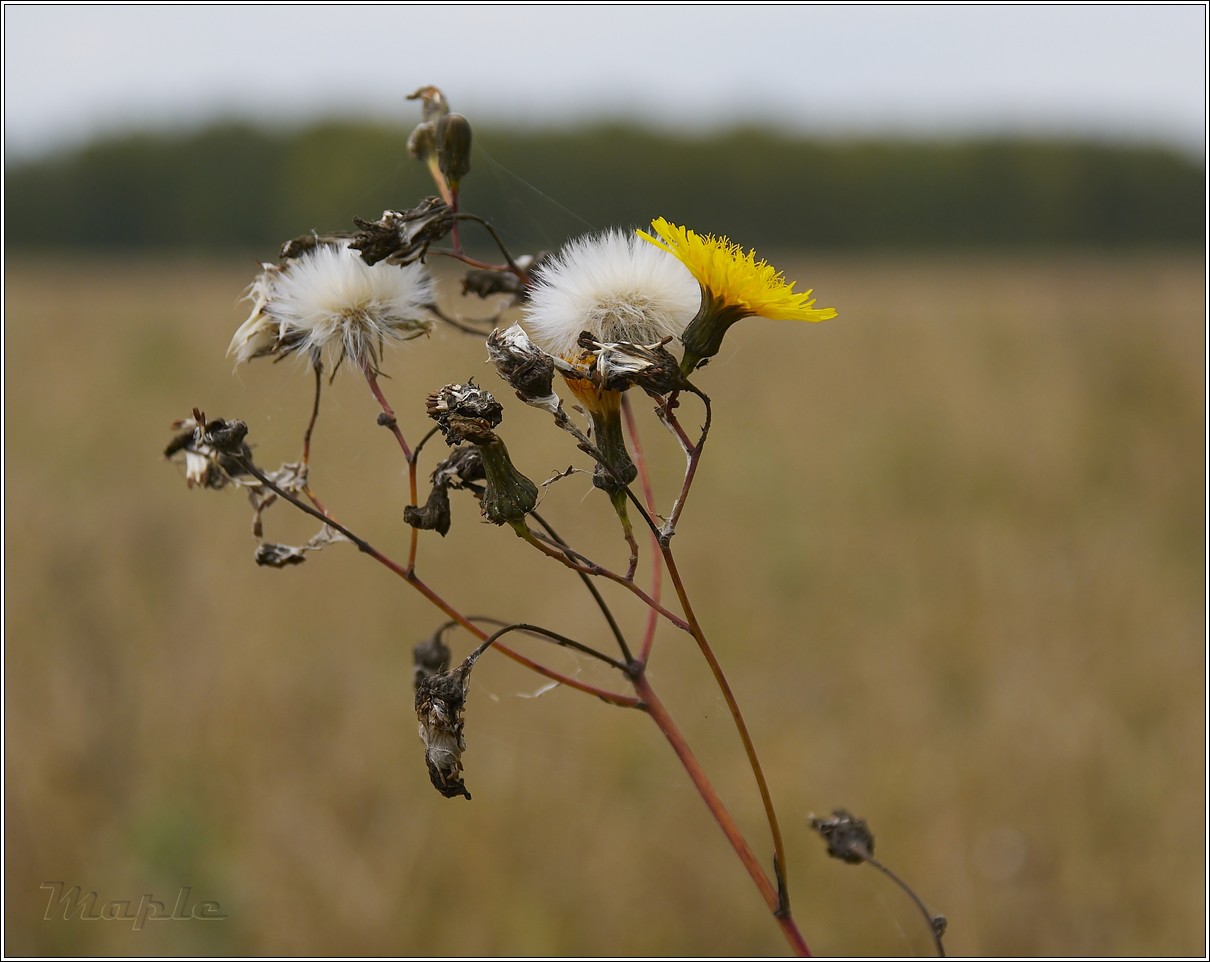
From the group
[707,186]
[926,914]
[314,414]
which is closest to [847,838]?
[926,914]

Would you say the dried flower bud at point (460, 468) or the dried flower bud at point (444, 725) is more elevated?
the dried flower bud at point (460, 468)

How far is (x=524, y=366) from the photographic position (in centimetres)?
91

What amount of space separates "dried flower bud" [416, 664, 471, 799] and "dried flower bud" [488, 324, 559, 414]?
0.26m

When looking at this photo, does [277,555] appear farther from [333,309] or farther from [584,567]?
[584,567]

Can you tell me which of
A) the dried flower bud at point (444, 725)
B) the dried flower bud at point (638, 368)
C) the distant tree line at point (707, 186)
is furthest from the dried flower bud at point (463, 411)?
the distant tree line at point (707, 186)

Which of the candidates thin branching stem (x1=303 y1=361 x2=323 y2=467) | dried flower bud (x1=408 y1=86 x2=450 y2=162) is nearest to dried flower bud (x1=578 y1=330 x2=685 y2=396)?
thin branching stem (x1=303 y1=361 x2=323 y2=467)

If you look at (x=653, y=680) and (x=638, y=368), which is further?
(x=653, y=680)

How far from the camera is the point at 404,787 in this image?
3.88m

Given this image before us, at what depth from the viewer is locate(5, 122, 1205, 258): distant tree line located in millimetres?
33375

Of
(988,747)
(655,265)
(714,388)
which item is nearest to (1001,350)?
(714,388)

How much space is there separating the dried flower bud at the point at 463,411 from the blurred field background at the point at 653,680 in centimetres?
22

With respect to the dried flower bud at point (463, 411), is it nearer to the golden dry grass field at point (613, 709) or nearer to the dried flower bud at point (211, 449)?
the golden dry grass field at point (613, 709)

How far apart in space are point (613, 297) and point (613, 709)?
3.36 metres

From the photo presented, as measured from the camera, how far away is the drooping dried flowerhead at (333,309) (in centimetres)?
108
